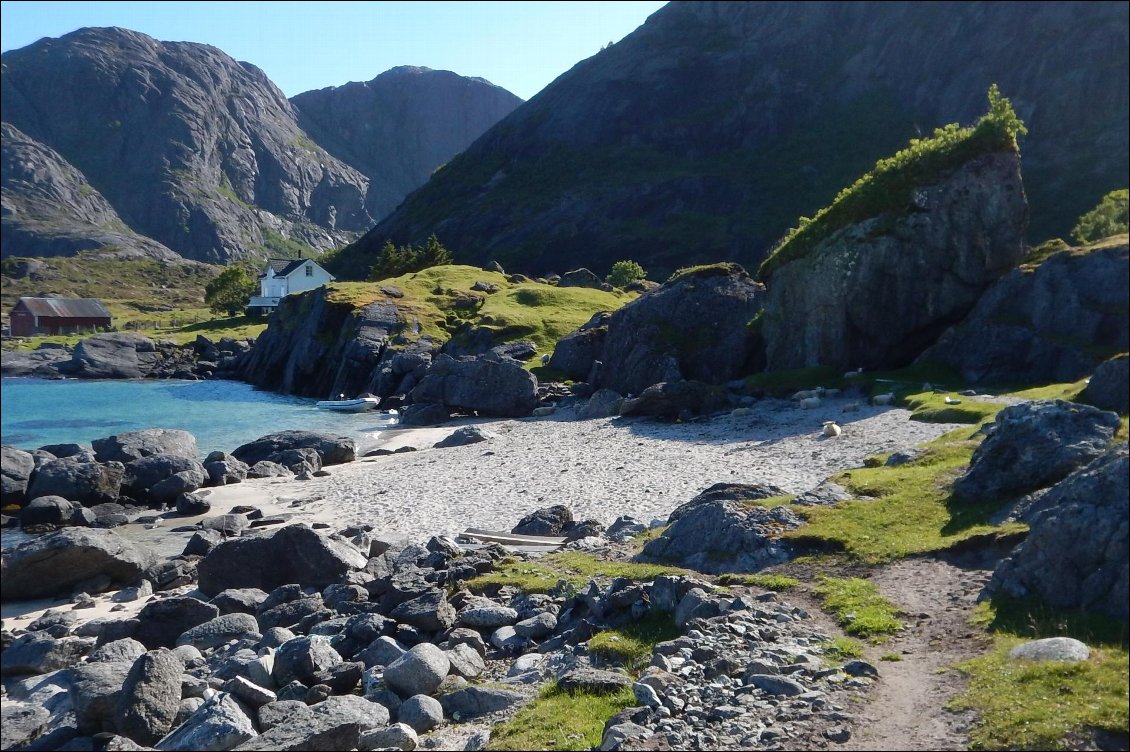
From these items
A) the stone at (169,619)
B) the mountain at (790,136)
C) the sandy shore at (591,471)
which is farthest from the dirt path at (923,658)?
the mountain at (790,136)

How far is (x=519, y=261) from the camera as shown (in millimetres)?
161500

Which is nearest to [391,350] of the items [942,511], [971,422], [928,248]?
[928,248]

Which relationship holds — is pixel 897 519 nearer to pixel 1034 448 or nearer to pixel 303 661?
pixel 1034 448

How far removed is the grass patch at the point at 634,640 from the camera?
43.1 ft

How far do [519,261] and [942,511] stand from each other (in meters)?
147

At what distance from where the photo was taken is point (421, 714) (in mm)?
12195

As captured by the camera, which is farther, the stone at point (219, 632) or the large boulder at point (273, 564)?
the large boulder at point (273, 564)

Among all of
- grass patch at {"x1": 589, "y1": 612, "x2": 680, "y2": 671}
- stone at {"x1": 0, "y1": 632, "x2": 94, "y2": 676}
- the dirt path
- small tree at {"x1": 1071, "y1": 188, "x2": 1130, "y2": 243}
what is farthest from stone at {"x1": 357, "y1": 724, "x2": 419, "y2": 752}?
small tree at {"x1": 1071, "y1": 188, "x2": 1130, "y2": 243}

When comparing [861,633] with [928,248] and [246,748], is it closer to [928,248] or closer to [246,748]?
[246,748]

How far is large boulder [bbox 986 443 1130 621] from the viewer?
1101 cm

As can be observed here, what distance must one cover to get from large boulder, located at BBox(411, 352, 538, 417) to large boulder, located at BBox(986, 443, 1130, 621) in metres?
46.6

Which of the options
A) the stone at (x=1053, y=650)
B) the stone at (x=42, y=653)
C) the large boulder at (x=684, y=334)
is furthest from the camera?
the large boulder at (x=684, y=334)

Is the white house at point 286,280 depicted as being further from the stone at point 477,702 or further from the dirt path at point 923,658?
the dirt path at point 923,658

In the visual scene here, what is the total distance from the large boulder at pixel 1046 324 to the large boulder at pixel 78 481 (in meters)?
36.2
